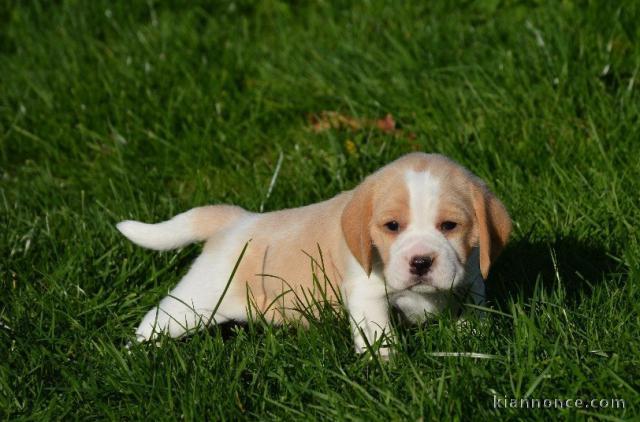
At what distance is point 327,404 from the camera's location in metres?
3.95

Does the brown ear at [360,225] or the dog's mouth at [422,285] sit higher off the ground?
the brown ear at [360,225]

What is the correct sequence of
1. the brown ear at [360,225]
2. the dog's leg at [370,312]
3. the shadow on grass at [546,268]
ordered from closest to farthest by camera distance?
the brown ear at [360,225]
the dog's leg at [370,312]
the shadow on grass at [546,268]

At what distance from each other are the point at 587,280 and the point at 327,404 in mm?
1678

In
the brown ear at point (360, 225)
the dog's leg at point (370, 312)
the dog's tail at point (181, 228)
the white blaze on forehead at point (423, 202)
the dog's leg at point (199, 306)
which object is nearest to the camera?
the white blaze on forehead at point (423, 202)

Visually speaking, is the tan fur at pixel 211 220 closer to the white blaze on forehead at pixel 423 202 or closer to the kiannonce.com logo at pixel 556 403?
the white blaze on forehead at pixel 423 202

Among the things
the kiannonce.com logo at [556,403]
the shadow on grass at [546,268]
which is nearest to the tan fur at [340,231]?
the shadow on grass at [546,268]

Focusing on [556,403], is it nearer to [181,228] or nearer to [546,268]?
[546,268]

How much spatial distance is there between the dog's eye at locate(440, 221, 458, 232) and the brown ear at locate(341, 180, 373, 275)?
317mm

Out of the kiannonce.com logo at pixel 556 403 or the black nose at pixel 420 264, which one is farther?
the black nose at pixel 420 264

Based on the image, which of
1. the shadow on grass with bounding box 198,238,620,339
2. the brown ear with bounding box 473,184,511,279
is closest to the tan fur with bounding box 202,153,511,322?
the brown ear with bounding box 473,184,511,279

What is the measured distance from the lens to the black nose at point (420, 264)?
159 inches

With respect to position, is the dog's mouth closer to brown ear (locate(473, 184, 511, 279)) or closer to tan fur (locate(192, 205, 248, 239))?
brown ear (locate(473, 184, 511, 279))

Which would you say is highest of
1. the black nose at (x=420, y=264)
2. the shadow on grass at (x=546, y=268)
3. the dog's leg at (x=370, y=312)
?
the black nose at (x=420, y=264)

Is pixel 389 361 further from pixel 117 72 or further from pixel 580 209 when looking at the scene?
pixel 117 72
